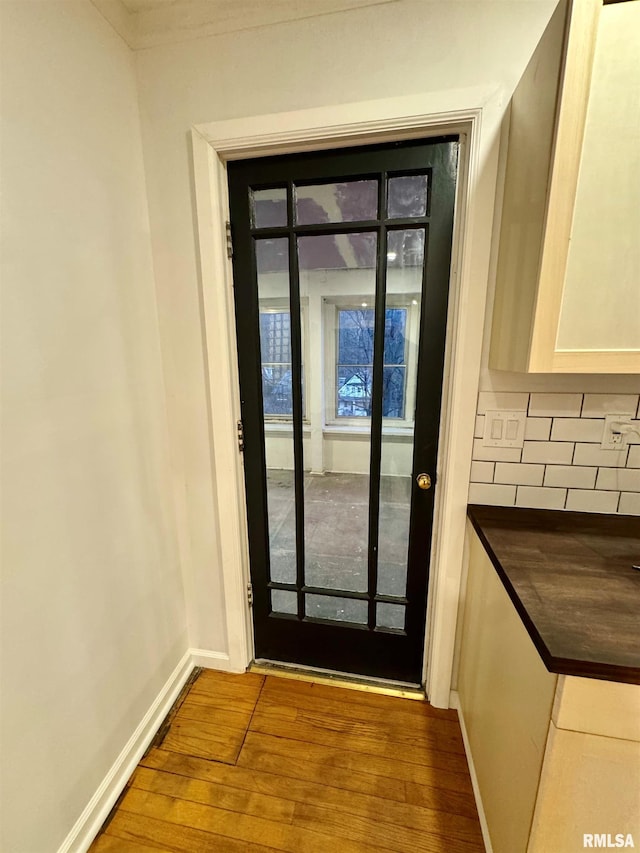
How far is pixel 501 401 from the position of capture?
3.90 feet

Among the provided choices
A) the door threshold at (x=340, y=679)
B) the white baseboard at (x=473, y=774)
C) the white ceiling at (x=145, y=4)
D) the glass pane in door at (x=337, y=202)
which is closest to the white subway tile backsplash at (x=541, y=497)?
the white baseboard at (x=473, y=774)

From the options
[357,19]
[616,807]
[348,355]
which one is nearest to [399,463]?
[348,355]

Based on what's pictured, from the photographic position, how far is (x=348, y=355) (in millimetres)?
1527

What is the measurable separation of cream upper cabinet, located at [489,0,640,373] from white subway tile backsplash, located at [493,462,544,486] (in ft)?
1.43

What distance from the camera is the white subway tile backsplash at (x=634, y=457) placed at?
3.74 ft

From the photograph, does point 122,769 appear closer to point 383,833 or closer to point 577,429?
point 383,833

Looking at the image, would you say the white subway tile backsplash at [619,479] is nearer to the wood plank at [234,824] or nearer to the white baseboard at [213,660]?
the wood plank at [234,824]

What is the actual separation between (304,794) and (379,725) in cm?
36

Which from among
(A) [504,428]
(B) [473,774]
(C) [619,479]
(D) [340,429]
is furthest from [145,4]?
(B) [473,774]

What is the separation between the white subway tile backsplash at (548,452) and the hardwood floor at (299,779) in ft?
3.66

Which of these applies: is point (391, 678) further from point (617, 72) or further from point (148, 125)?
point (148, 125)

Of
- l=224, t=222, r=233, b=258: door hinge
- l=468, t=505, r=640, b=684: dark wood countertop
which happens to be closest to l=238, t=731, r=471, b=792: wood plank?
l=468, t=505, r=640, b=684: dark wood countertop

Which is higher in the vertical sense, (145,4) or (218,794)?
(145,4)

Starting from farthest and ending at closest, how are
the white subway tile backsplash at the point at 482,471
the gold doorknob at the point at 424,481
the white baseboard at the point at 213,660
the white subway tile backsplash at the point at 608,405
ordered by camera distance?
1. the white baseboard at the point at 213,660
2. the gold doorknob at the point at 424,481
3. the white subway tile backsplash at the point at 482,471
4. the white subway tile backsplash at the point at 608,405
